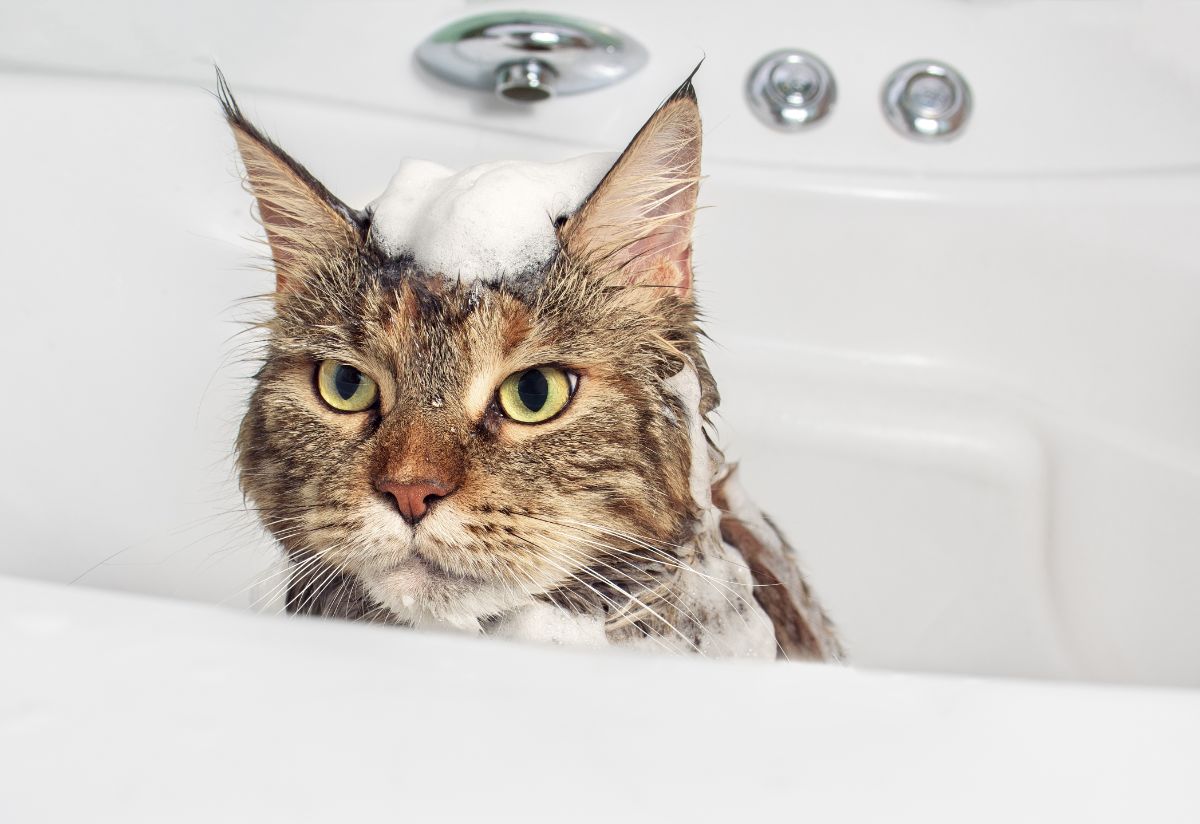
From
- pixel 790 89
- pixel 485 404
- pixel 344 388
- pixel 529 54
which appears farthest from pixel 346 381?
pixel 790 89

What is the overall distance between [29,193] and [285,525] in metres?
0.79

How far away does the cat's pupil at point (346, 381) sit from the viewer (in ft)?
2.24

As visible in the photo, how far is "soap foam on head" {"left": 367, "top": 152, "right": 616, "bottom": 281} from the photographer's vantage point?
67 cm

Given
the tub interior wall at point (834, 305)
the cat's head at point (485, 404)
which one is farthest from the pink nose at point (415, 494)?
the tub interior wall at point (834, 305)

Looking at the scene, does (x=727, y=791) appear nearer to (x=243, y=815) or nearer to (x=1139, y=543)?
(x=243, y=815)

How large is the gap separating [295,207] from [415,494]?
256 millimetres

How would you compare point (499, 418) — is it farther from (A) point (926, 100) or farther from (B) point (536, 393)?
(A) point (926, 100)

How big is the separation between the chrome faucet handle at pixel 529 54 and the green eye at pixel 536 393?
2.44ft

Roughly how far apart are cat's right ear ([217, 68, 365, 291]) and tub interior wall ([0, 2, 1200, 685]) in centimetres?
43

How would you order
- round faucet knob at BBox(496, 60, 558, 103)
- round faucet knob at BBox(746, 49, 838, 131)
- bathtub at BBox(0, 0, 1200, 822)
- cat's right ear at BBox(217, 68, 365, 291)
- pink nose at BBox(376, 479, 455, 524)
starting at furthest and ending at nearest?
round faucet knob at BBox(746, 49, 838, 131) < round faucet knob at BBox(496, 60, 558, 103) < bathtub at BBox(0, 0, 1200, 822) < cat's right ear at BBox(217, 68, 365, 291) < pink nose at BBox(376, 479, 455, 524)

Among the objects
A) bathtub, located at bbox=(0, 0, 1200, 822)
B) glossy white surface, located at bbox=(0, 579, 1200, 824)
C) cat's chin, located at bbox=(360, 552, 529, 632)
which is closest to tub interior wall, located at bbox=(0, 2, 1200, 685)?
bathtub, located at bbox=(0, 0, 1200, 822)

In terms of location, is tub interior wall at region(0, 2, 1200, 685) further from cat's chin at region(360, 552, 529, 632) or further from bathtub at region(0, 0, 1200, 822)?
cat's chin at region(360, 552, 529, 632)

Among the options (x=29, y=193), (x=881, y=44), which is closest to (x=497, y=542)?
(x=29, y=193)

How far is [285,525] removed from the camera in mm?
701
